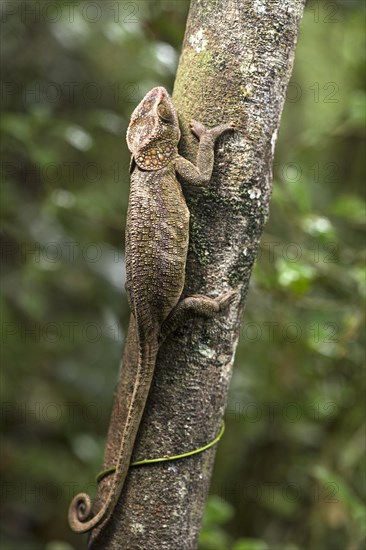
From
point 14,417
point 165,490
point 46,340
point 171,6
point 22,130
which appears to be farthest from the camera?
point 14,417

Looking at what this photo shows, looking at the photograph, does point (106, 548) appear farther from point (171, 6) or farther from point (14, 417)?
point (171, 6)

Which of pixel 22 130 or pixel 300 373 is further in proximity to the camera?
pixel 300 373

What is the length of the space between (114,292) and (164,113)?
2230 mm

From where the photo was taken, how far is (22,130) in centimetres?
345

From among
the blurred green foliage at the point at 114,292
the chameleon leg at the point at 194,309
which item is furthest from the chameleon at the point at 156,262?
the blurred green foliage at the point at 114,292

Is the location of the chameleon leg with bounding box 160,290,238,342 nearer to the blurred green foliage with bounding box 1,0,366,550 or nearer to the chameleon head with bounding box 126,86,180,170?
the chameleon head with bounding box 126,86,180,170

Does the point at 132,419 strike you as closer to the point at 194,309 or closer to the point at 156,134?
the point at 194,309

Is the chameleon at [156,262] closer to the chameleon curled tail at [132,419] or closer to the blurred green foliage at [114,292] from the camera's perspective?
the chameleon curled tail at [132,419]

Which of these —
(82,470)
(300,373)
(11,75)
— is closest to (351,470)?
(300,373)

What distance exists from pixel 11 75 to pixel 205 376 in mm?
3010

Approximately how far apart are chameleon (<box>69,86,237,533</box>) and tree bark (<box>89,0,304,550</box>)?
0.04m

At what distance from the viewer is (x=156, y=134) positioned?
2.30 metres

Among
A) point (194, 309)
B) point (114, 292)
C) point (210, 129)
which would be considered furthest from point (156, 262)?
point (114, 292)

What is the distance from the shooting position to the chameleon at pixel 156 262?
212 cm
